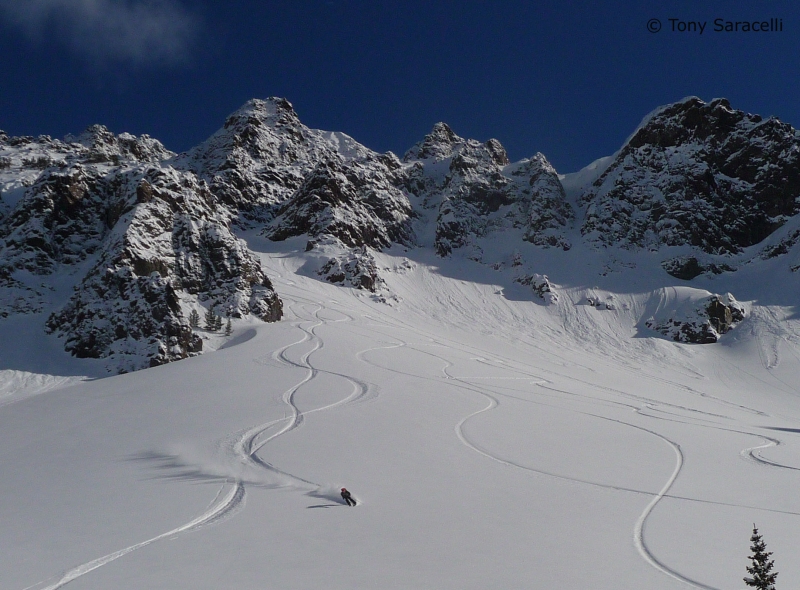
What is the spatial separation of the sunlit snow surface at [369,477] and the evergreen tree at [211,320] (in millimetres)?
5723

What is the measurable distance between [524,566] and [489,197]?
10296cm

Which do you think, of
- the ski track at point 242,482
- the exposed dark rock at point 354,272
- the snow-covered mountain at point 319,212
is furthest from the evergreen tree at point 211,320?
the exposed dark rock at point 354,272

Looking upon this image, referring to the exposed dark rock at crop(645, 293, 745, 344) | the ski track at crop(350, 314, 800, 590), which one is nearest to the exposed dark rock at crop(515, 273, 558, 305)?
the exposed dark rock at crop(645, 293, 745, 344)

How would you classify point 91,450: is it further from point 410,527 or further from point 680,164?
point 680,164

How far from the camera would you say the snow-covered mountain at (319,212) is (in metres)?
40.2

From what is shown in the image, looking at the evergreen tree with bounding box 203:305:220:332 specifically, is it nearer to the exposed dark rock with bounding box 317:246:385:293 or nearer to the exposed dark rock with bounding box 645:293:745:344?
the exposed dark rock with bounding box 317:246:385:293

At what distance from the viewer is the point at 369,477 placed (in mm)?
14031

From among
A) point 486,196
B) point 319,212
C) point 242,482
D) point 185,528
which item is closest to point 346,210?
point 319,212

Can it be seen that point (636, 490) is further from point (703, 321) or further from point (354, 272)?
point (354, 272)

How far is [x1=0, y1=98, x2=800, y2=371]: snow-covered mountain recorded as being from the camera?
40156mm

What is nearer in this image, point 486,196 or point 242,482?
point 242,482

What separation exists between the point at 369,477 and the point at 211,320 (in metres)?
31.0

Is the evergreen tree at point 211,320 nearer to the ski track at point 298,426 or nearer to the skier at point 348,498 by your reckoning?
the ski track at point 298,426

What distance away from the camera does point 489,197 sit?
352 ft
